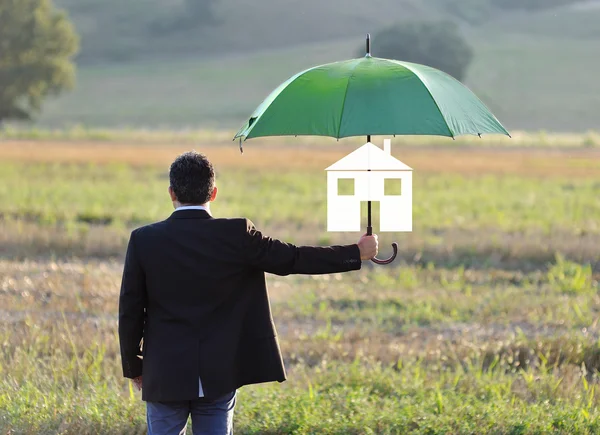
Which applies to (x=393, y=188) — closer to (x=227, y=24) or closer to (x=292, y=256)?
(x=292, y=256)

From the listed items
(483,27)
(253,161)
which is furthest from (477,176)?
(483,27)

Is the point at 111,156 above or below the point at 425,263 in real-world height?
above

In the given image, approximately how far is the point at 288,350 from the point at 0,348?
2.67m

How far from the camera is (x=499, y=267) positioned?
16.2m

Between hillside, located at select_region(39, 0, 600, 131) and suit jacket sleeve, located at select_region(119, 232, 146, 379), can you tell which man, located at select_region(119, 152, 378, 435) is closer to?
suit jacket sleeve, located at select_region(119, 232, 146, 379)

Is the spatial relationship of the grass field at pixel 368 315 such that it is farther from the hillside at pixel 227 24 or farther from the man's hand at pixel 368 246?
the hillside at pixel 227 24

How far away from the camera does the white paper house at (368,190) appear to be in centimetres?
570

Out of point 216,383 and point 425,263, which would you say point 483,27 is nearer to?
→ point 425,263

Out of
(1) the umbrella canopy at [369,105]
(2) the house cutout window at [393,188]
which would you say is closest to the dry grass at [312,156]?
(2) the house cutout window at [393,188]

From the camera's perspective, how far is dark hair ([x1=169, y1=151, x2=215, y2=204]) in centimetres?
505

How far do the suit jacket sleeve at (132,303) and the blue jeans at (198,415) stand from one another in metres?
0.33

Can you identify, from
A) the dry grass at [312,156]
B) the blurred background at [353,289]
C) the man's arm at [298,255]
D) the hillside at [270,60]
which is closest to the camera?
the man's arm at [298,255]

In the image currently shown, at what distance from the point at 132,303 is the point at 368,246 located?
3.98ft

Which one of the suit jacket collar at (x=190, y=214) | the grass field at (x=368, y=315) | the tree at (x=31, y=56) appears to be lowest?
the grass field at (x=368, y=315)
